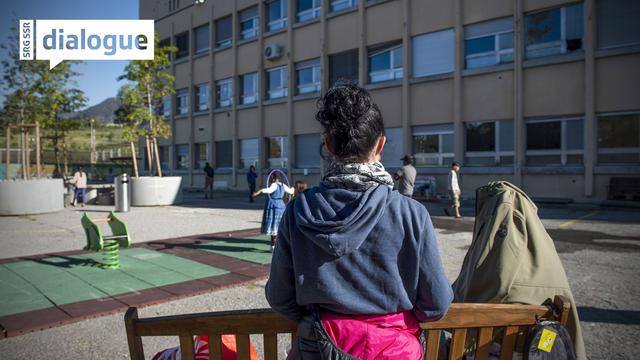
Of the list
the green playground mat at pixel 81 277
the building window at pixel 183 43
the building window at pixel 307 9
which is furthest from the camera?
the building window at pixel 183 43

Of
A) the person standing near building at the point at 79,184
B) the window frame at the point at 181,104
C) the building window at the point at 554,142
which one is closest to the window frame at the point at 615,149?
the building window at the point at 554,142

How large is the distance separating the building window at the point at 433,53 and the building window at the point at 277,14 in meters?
9.08

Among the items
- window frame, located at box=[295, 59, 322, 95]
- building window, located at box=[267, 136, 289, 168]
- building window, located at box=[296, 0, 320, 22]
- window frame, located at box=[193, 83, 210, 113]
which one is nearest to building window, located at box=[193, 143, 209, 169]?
window frame, located at box=[193, 83, 210, 113]

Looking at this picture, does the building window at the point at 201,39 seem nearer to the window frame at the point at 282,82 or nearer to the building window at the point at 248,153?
the window frame at the point at 282,82

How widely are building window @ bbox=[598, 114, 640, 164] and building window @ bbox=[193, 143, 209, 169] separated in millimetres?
23455

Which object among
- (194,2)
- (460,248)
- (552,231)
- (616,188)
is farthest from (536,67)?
(194,2)

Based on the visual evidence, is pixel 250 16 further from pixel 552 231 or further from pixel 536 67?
pixel 552 231

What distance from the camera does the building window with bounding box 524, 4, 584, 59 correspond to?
1606cm

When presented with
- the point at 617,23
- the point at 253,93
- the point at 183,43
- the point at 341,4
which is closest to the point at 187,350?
the point at 617,23

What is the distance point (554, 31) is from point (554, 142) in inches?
169

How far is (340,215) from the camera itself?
4.95 ft

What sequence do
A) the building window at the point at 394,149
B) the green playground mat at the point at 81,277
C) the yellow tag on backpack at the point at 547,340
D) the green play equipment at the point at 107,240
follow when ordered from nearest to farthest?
the yellow tag on backpack at the point at 547,340, the green playground mat at the point at 81,277, the green play equipment at the point at 107,240, the building window at the point at 394,149

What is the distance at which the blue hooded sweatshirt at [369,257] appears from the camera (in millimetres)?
1499

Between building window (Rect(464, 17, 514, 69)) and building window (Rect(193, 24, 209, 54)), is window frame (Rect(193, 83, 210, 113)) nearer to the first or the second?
building window (Rect(193, 24, 209, 54))
